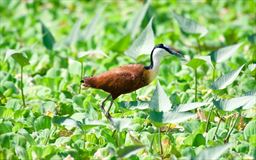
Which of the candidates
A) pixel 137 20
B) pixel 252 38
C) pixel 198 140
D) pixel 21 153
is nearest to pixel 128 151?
pixel 21 153

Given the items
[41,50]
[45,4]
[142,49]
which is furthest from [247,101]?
[45,4]

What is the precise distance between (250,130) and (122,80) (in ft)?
2.67

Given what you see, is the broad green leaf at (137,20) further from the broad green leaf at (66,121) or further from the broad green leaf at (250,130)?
the broad green leaf at (66,121)

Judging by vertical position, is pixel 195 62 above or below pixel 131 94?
above

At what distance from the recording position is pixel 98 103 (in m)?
5.89

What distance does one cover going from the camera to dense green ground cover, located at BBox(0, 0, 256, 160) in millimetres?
4793

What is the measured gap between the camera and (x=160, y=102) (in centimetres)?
483

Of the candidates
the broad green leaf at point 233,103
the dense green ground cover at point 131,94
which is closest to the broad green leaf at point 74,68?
the dense green ground cover at point 131,94

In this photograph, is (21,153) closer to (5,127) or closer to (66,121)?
(66,121)

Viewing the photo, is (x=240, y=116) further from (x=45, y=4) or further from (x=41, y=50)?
(x=45, y=4)

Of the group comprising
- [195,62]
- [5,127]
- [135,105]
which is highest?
[195,62]

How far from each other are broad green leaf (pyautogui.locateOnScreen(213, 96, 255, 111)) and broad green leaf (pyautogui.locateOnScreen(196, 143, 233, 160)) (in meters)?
0.50

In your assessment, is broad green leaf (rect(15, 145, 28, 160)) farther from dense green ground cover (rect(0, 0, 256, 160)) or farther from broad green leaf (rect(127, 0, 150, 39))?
broad green leaf (rect(127, 0, 150, 39))

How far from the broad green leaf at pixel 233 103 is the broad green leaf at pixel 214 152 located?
1.63ft
